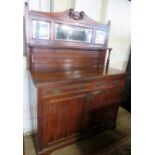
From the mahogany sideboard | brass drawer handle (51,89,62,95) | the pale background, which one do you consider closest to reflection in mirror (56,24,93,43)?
the mahogany sideboard

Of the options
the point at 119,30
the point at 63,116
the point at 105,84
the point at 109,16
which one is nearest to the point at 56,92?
the point at 63,116

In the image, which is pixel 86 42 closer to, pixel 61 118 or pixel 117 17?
pixel 117 17

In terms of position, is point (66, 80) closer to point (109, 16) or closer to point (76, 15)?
point (76, 15)

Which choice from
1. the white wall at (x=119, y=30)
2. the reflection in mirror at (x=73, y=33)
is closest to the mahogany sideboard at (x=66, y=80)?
the reflection in mirror at (x=73, y=33)

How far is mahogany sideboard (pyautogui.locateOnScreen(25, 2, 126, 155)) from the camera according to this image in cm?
142

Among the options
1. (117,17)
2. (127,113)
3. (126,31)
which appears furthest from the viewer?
(127,113)

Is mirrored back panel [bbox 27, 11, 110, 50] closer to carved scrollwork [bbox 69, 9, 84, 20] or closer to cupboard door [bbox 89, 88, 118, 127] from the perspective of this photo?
carved scrollwork [bbox 69, 9, 84, 20]

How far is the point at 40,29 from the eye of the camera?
1541mm

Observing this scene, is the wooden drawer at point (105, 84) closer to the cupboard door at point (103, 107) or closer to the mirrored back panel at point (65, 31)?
the cupboard door at point (103, 107)

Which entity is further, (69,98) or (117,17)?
(117,17)

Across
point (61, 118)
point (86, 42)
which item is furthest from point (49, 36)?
point (61, 118)

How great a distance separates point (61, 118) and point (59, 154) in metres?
0.51

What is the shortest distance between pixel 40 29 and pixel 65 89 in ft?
2.48
